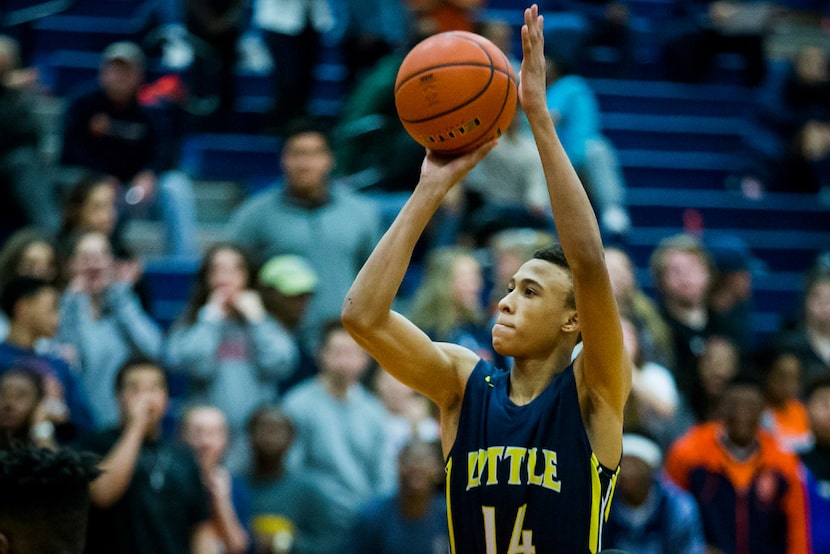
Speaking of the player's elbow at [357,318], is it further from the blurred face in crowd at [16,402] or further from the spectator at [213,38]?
the spectator at [213,38]

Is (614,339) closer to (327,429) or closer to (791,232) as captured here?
(327,429)

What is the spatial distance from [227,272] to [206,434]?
1.03 meters

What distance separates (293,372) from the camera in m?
7.31

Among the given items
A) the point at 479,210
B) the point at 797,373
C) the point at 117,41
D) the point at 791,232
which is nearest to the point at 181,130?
the point at 117,41

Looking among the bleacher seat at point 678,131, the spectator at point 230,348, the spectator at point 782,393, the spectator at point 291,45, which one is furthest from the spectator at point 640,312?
the bleacher seat at point 678,131

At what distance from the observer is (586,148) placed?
9.44 meters

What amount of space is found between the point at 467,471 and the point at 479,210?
17.4ft

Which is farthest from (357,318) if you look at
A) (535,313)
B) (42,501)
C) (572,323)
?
(42,501)

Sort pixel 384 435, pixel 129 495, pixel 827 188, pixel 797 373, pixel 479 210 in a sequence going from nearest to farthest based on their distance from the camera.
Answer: pixel 129 495
pixel 384 435
pixel 797 373
pixel 479 210
pixel 827 188

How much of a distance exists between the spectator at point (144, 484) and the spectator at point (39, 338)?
265 millimetres

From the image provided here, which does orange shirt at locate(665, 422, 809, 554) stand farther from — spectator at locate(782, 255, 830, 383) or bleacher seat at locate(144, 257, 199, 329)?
bleacher seat at locate(144, 257, 199, 329)

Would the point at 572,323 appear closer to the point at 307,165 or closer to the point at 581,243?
the point at 581,243

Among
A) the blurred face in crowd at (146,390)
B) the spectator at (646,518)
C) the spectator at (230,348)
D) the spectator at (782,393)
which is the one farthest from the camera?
the spectator at (782,393)

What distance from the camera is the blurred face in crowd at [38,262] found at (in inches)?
271
